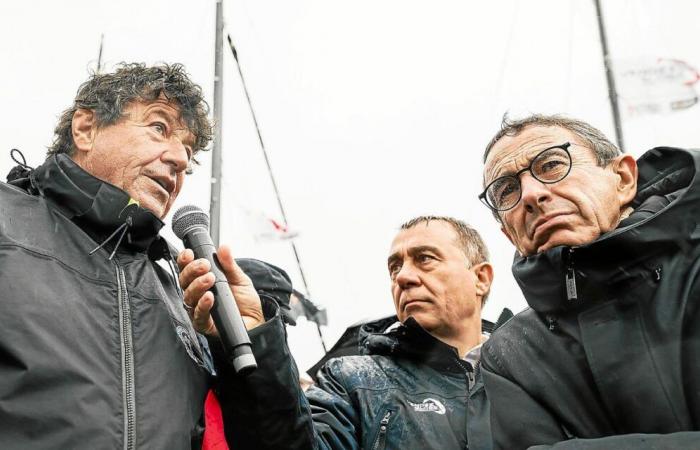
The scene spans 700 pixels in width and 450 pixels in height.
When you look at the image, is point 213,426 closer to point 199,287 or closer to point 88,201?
point 199,287

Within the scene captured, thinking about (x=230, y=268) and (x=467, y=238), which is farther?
(x=467, y=238)

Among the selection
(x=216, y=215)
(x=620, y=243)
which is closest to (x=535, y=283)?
(x=620, y=243)

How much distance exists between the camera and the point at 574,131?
9.32 feet

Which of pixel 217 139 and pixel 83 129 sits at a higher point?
pixel 217 139

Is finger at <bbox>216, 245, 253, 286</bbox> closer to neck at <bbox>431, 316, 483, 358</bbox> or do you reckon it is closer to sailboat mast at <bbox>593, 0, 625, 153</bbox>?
neck at <bbox>431, 316, 483, 358</bbox>

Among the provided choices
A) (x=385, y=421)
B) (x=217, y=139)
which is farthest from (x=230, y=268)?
(x=217, y=139)

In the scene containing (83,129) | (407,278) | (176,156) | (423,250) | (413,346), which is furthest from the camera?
(423,250)

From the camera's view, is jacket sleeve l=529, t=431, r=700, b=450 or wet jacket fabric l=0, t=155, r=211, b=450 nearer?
jacket sleeve l=529, t=431, r=700, b=450

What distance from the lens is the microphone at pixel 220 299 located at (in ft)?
7.38

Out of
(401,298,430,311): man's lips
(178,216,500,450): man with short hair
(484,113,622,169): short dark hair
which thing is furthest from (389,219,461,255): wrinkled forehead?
(484,113,622,169): short dark hair

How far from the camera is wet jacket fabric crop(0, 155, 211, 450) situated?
1.91m

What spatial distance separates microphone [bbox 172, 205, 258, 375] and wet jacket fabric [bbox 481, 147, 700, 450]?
863mm

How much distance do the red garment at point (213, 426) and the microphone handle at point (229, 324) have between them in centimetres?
25

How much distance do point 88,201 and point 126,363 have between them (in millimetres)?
603
